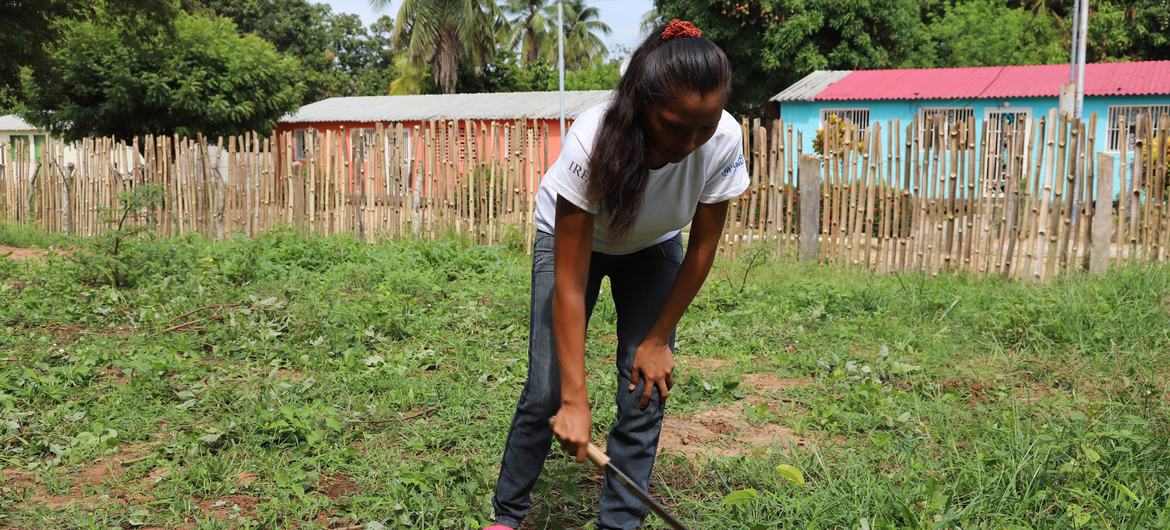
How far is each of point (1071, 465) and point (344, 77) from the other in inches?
1676

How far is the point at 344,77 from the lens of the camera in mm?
42719

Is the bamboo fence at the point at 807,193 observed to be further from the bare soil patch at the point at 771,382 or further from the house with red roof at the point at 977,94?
the house with red roof at the point at 977,94

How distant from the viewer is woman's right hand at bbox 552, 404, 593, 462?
91.4 inches

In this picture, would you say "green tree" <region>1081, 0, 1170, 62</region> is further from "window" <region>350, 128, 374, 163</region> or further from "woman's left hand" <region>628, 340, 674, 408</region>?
"woman's left hand" <region>628, 340, 674, 408</region>

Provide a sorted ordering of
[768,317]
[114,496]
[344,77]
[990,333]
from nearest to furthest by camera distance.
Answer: [114,496], [990,333], [768,317], [344,77]

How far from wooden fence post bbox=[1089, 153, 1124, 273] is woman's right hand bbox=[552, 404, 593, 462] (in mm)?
5531

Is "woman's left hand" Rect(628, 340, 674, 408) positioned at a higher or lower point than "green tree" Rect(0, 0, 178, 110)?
lower

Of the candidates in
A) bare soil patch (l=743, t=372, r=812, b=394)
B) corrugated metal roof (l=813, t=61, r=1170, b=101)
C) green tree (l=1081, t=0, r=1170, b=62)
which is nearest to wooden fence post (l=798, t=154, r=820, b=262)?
bare soil patch (l=743, t=372, r=812, b=394)

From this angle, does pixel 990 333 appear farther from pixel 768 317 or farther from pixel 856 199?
pixel 856 199

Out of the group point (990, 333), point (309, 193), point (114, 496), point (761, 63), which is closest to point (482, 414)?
point (114, 496)

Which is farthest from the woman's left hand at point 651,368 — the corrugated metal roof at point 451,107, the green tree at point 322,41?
the green tree at point 322,41

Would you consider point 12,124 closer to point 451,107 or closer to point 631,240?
point 451,107

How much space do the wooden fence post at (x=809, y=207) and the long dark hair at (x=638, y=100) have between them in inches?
224

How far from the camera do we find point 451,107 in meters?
26.0
